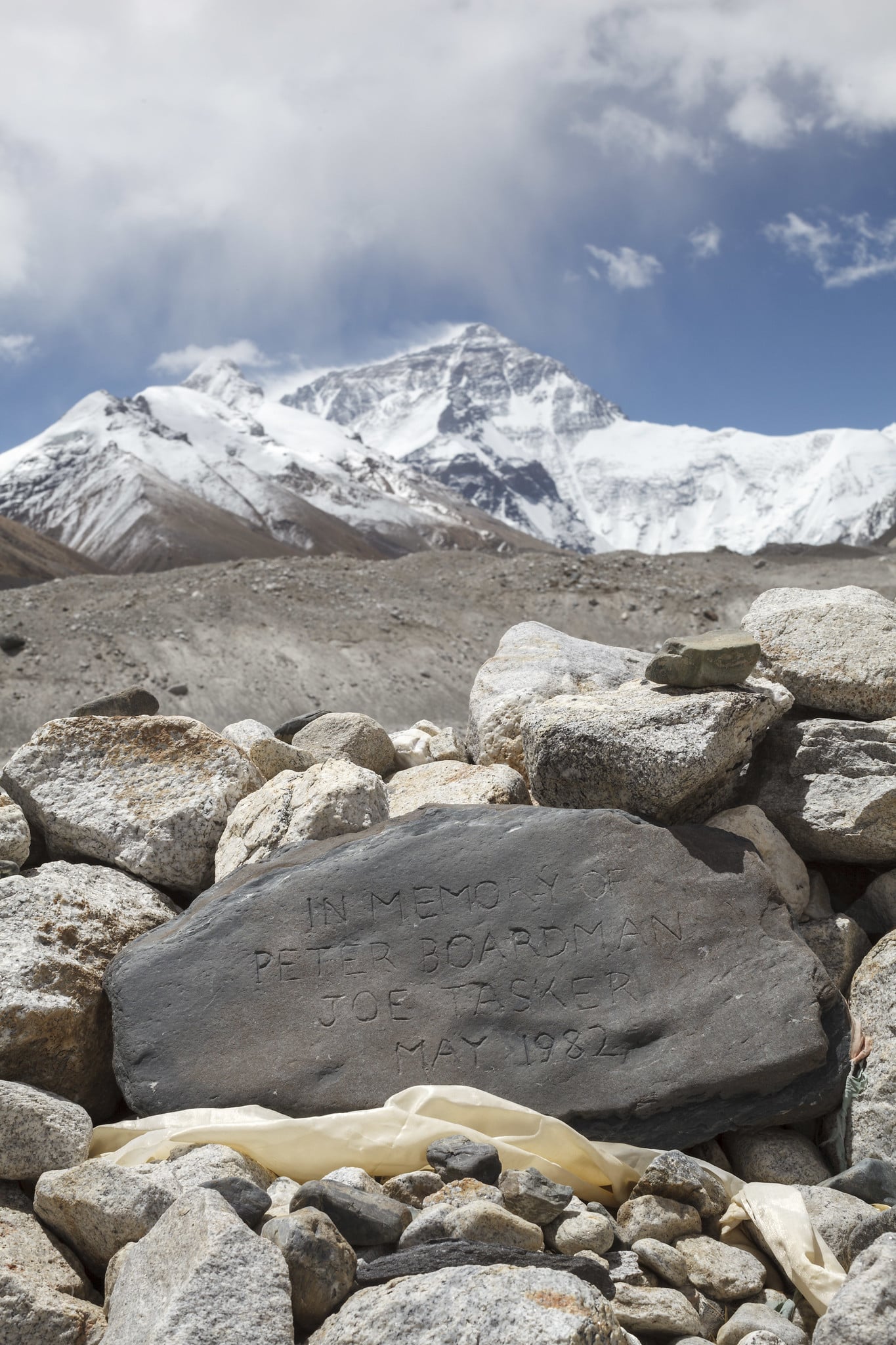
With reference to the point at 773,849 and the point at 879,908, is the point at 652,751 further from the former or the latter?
the point at 879,908

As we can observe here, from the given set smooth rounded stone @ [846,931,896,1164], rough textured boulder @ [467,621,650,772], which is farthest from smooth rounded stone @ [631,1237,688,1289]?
rough textured boulder @ [467,621,650,772]

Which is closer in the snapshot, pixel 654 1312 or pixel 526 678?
pixel 654 1312

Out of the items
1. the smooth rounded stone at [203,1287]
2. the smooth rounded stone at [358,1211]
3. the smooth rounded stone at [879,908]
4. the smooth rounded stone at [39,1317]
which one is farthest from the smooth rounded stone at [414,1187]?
the smooth rounded stone at [879,908]

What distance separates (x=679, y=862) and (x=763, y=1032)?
902 mm

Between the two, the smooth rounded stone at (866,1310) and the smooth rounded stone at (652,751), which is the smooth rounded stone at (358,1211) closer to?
the smooth rounded stone at (866,1310)

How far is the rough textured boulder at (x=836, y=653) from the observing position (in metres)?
6.11

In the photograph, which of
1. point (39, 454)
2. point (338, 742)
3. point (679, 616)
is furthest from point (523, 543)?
point (338, 742)

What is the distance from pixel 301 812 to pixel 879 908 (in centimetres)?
332

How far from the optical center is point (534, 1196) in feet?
12.5

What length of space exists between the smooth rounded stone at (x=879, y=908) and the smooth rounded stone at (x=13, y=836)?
4642 mm

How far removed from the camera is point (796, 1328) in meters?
3.45

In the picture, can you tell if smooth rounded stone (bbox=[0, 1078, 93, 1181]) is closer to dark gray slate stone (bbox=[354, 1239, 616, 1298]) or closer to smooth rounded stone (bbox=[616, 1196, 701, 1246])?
dark gray slate stone (bbox=[354, 1239, 616, 1298])

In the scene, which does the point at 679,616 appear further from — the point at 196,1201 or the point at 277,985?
the point at 196,1201

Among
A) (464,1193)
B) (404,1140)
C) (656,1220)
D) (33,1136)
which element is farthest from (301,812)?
(656,1220)
